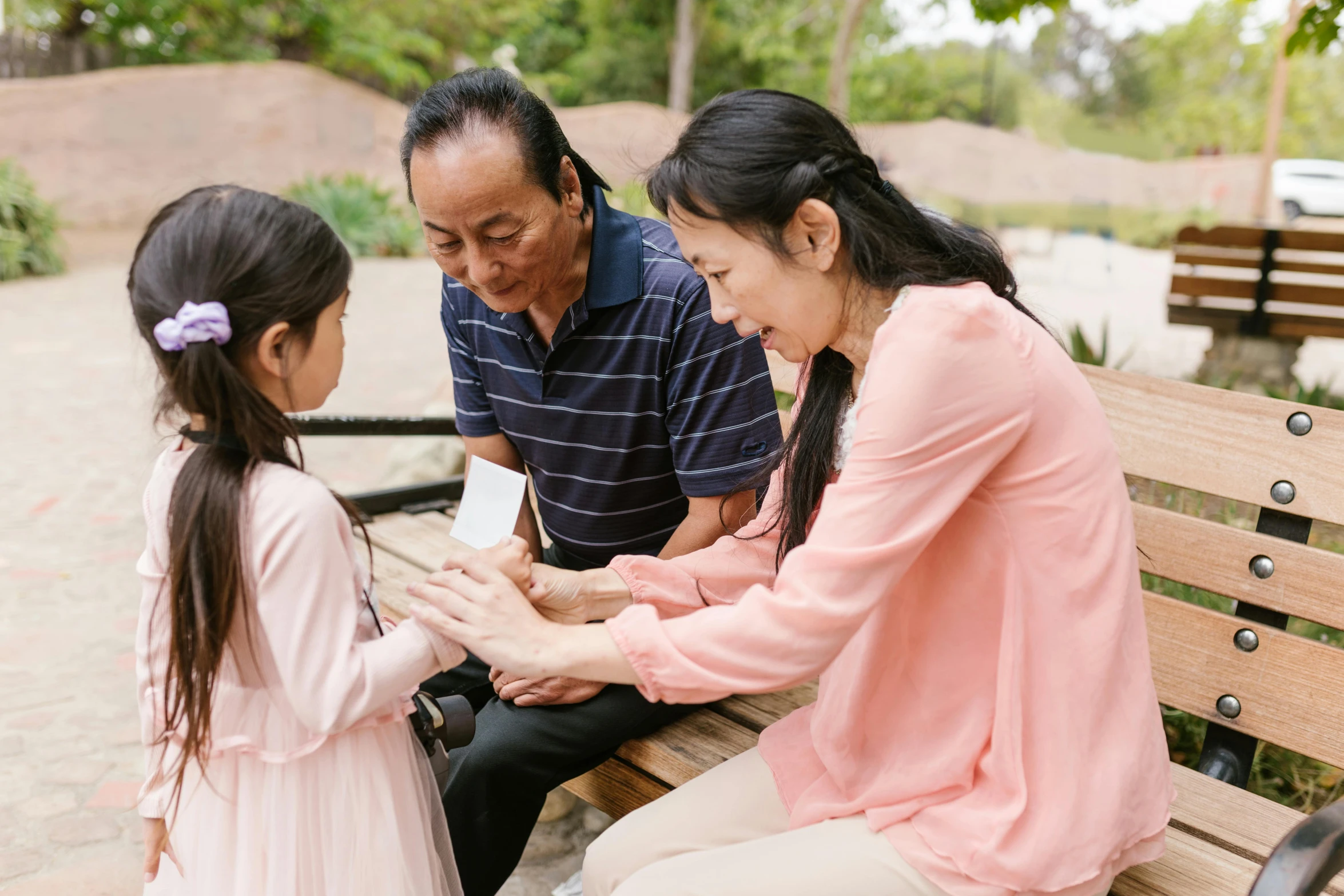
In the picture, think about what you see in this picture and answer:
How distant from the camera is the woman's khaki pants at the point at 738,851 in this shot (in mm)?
1436

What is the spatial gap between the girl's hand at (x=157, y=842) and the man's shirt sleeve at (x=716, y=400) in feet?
3.44

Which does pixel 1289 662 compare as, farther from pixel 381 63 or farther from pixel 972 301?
pixel 381 63

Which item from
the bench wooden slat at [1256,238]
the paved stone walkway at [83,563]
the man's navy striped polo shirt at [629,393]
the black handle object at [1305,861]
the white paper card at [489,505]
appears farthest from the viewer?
the bench wooden slat at [1256,238]

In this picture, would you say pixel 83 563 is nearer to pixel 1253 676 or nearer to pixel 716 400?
pixel 716 400

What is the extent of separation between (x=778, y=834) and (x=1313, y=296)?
6.33 meters

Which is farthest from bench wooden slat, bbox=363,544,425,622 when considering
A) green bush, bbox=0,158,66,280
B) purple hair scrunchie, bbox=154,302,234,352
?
green bush, bbox=0,158,66,280

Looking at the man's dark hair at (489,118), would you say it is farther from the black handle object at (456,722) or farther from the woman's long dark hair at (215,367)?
the black handle object at (456,722)

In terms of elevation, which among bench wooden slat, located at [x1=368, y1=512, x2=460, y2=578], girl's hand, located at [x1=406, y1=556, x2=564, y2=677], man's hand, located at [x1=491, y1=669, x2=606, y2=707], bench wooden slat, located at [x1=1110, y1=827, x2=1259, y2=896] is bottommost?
bench wooden slat, located at [x1=368, y1=512, x2=460, y2=578]

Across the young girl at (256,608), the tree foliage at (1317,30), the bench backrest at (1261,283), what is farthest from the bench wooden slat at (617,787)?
the bench backrest at (1261,283)

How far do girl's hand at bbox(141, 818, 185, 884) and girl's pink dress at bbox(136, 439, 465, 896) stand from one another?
0.04ft

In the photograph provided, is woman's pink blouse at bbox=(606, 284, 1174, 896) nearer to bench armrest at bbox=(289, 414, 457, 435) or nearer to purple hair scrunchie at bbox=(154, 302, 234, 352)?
purple hair scrunchie at bbox=(154, 302, 234, 352)

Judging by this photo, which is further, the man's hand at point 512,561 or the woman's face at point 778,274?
the man's hand at point 512,561

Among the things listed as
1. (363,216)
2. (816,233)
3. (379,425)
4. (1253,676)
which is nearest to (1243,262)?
(1253,676)

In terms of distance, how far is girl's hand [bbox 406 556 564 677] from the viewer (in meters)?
1.44
